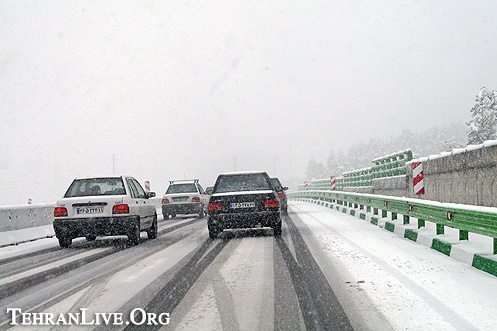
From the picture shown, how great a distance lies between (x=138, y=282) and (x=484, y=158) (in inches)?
326

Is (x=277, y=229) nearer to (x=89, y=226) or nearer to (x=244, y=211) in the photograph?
(x=244, y=211)

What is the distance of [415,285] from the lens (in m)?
5.95

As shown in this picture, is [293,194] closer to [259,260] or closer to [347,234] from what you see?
[347,234]

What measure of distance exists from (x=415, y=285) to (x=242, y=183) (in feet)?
23.8

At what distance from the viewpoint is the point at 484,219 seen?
6.80 m

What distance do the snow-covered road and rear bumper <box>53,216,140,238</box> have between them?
448 mm

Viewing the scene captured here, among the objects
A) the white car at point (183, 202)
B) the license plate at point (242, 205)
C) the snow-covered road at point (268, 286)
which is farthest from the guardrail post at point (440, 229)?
the white car at point (183, 202)

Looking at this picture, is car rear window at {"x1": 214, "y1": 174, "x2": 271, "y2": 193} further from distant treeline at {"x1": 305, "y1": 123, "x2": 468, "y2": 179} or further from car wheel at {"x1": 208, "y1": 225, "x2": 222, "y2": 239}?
distant treeline at {"x1": 305, "y1": 123, "x2": 468, "y2": 179}

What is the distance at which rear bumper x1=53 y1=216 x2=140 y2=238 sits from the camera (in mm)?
10547

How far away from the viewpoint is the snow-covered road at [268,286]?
4621mm

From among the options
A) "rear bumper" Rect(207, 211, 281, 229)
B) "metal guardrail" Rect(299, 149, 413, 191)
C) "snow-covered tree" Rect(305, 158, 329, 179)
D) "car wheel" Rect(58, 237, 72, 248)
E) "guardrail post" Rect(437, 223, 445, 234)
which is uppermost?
"snow-covered tree" Rect(305, 158, 329, 179)

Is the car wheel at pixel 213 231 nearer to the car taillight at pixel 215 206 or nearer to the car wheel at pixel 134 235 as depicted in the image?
the car taillight at pixel 215 206

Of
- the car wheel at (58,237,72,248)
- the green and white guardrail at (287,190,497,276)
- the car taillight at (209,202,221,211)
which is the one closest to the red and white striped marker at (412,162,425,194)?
the green and white guardrail at (287,190,497,276)

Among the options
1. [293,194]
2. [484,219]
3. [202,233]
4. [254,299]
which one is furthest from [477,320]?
[293,194]
